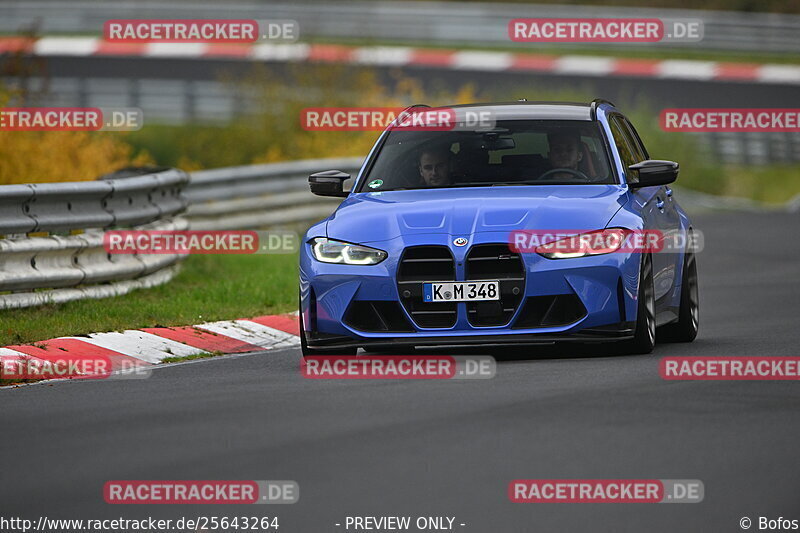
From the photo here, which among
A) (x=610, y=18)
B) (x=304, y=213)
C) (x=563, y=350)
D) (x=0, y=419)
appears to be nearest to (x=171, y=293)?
(x=563, y=350)

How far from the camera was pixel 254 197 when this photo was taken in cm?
2398

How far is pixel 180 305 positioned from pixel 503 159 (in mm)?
3555

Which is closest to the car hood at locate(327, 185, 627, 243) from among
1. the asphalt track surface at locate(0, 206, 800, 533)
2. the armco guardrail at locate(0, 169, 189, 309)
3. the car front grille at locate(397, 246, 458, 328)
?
the car front grille at locate(397, 246, 458, 328)

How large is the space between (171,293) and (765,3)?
55281 mm

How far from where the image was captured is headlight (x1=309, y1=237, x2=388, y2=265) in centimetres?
1019

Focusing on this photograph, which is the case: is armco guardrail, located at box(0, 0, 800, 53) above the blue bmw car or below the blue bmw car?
above

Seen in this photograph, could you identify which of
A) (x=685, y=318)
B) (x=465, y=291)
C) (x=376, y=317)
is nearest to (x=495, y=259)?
(x=465, y=291)

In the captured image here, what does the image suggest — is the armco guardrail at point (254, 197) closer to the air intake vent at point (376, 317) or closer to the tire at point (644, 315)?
the air intake vent at point (376, 317)

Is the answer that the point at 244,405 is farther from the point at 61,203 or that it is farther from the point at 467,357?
the point at 61,203

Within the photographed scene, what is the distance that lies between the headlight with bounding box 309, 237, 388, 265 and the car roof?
179cm

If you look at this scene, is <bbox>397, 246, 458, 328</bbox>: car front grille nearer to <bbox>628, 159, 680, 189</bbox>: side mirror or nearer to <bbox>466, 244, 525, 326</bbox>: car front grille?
<bbox>466, 244, 525, 326</bbox>: car front grille

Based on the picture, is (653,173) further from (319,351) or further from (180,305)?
(180,305)

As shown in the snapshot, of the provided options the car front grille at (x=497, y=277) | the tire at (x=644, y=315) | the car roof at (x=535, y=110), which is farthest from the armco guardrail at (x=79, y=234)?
the tire at (x=644, y=315)

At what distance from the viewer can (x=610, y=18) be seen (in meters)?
46.2
